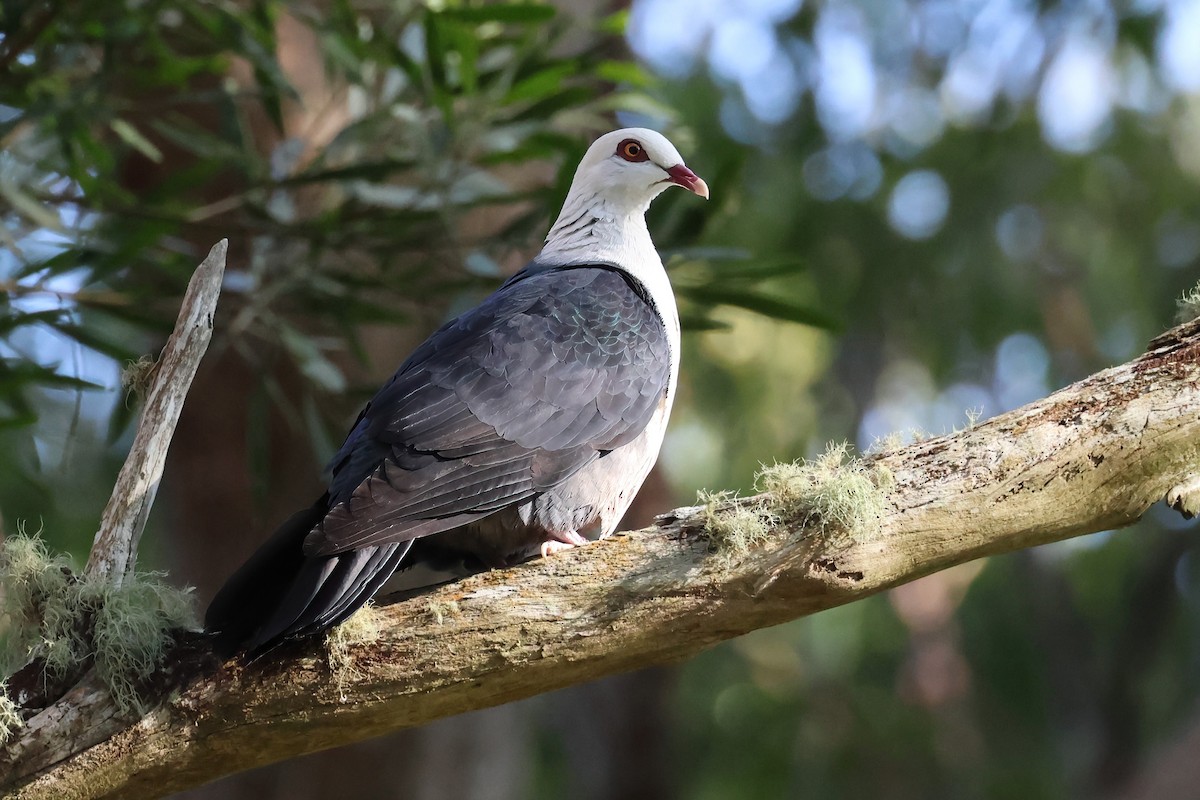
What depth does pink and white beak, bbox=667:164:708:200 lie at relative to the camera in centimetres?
405

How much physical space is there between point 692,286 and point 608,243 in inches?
36.3

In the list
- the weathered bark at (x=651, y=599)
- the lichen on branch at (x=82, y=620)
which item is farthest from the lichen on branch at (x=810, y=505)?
the lichen on branch at (x=82, y=620)

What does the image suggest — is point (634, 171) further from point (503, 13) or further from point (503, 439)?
point (503, 439)

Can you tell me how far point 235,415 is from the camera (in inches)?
260

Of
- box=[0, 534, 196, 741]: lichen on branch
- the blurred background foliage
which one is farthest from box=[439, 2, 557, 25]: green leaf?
box=[0, 534, 196, 741]: lichen on branch

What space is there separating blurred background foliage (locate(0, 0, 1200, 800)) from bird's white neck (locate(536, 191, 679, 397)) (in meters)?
0.41

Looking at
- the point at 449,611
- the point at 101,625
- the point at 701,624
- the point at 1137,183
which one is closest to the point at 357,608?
the point at 449,611

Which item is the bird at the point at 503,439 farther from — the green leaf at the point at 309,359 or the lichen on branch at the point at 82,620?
the green leaf at the point at 309,359

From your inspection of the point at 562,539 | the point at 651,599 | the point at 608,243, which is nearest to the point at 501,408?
the point at 562,539

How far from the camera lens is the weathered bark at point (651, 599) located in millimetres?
2736

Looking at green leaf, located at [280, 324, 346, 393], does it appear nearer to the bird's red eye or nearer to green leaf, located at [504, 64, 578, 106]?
green leaf, located at [504, 64, 578, 106]

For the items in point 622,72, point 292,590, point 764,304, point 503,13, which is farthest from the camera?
point 622,72

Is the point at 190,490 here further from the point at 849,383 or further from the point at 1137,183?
the point at 1137,183

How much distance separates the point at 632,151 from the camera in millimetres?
4160
